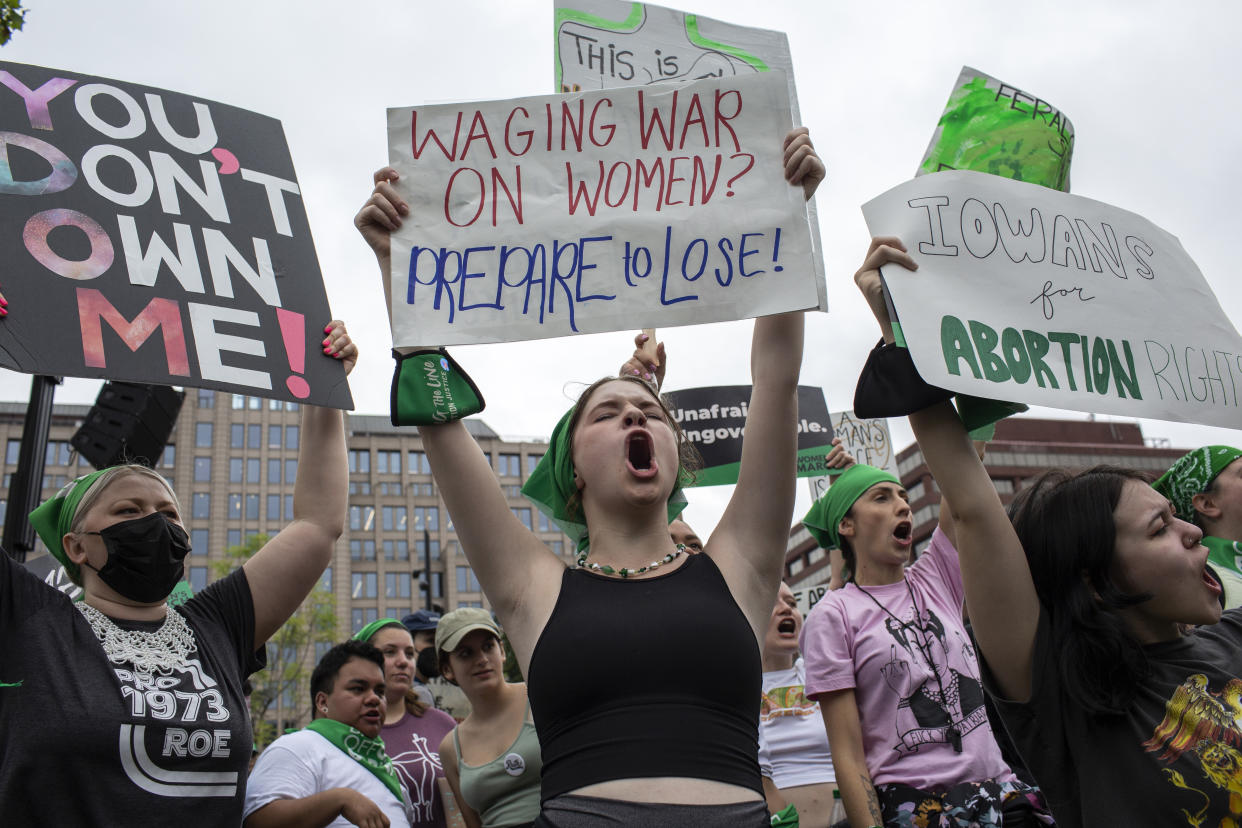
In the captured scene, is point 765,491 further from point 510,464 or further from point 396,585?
point 510,464

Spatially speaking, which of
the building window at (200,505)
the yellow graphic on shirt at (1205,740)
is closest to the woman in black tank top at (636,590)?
the yellow graphic on shirt at (1205,740)

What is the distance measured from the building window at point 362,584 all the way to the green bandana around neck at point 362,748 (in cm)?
7230

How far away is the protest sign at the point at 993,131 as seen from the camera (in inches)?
120

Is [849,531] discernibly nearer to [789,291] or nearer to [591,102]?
[789,291]

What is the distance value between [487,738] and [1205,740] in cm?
281

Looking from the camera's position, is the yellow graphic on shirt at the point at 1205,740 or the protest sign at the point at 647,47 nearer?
the yellow graphic on shirt at the point at 1205,740

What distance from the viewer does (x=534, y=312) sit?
8.89 ft

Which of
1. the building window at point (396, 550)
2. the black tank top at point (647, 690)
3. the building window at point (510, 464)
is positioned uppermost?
the building window at point (510, 464)

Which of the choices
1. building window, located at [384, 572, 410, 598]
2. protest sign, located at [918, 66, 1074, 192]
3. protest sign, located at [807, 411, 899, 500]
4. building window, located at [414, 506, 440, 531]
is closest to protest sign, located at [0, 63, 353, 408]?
protest sign, located at [918, 66, 1074, 192]

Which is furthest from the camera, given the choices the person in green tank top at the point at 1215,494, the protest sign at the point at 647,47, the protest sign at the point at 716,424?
the protest sign at the point at 716,424

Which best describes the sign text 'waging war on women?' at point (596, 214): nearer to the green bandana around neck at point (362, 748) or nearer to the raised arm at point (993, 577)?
the raised arm at point (993, 577)

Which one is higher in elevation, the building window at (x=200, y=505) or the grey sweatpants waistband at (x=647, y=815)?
the building window at (x=200, y=505)

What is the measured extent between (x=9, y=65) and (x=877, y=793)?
3.52 meters

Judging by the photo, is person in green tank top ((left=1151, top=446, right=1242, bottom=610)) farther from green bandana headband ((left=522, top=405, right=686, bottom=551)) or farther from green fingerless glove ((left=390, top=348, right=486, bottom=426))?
green fingerless glove ((left=390, top=348, right=486, bottom=426))
